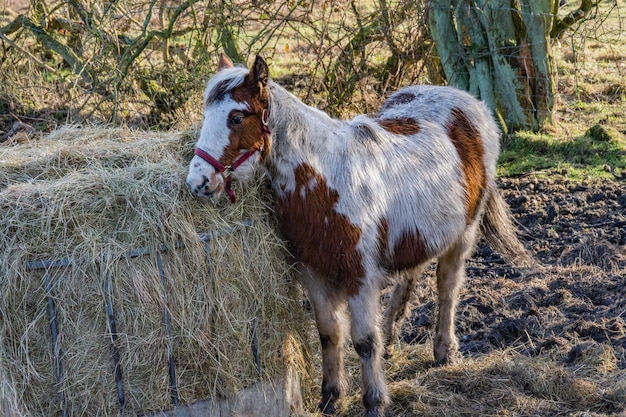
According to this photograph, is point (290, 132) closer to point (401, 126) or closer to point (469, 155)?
point (401, 126)

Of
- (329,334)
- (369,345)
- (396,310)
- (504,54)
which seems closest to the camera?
(369,345)

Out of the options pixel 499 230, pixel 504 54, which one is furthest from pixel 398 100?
pixel 504 54

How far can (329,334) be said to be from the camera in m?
4.16

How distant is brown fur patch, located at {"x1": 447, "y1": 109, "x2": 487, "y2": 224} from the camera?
15.1ft

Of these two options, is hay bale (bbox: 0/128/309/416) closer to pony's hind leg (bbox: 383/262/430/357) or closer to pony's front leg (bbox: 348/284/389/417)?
pony's front leg (bbox: 348/284/389/417)

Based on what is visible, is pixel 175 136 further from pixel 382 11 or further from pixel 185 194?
pixel 382 11

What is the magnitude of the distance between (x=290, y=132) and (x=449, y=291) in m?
1.64

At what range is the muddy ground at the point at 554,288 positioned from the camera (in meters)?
4.85

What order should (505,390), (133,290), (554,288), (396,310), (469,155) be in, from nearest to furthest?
1. (133,290)
2. (505,390)
3. (469,155)
4. (396,310)
5. (554,288)

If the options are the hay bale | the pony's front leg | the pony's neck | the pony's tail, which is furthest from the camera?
the pony's tail

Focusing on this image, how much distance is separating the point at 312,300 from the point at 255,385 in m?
0.52

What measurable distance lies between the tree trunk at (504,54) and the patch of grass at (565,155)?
0.31 meters

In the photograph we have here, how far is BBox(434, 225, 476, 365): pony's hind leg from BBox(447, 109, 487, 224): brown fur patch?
0.62 feet

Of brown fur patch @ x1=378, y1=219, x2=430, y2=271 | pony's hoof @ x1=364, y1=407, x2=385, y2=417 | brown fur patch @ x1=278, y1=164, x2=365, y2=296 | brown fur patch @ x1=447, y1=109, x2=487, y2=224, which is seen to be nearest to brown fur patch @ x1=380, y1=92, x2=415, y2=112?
brown fur patch @ x1=447, y1=109, x2=487, y2=224
